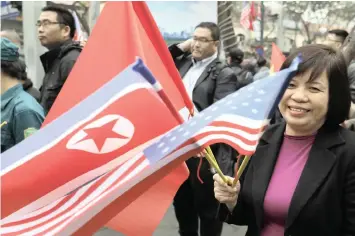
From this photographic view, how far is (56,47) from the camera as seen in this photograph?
4270 millimetres

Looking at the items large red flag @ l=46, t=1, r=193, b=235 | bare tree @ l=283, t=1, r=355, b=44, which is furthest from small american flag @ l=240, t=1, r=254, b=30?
large red flag @ l=46, t=1, r=193, b=235

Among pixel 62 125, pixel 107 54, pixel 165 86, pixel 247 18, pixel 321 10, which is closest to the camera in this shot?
pixel 62 125

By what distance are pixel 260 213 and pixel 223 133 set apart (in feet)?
1.99

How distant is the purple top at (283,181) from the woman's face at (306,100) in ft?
0.43

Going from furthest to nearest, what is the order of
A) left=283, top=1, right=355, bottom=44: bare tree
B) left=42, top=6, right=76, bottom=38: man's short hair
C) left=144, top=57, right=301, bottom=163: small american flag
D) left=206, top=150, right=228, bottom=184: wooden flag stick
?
left=283, top=1, right=355, bottom=44: bare tree < left=42, top=6, right=76, bottom=38: man's short hair < left=206, top=150, right=228, bottom=184: wooden flag stick < left=144, top=57, right=301, bottom=163: small american flag

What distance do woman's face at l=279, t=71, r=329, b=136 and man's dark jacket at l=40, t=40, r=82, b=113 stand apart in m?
2.27

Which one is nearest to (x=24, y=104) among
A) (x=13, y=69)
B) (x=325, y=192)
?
(x=13, y=69)

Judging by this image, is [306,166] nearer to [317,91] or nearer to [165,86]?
[317,91]

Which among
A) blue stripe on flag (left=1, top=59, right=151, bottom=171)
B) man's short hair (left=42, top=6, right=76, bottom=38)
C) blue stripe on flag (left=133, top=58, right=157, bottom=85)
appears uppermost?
blue stripe on flag (left=133, top=58, right=157, bottom=85)

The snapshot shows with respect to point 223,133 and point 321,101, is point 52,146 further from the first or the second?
point 321,101

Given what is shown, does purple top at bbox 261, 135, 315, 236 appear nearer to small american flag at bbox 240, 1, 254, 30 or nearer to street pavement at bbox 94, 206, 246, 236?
street pavement at bbox 94, 206, 246, 236

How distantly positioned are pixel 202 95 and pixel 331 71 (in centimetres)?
201

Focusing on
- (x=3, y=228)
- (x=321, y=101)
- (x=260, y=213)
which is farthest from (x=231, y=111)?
(x=3, y=228)

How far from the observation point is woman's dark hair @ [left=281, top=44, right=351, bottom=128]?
6.91ft
